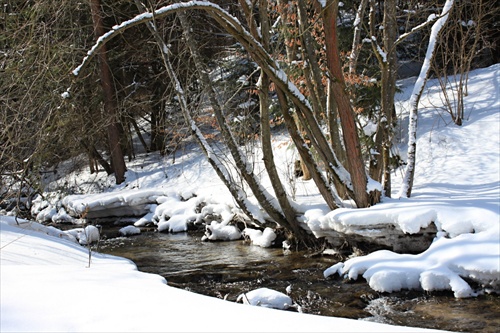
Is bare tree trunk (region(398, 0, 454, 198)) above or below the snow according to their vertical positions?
above

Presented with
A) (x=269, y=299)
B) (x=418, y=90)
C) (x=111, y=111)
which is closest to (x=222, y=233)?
(x=418, y=90)

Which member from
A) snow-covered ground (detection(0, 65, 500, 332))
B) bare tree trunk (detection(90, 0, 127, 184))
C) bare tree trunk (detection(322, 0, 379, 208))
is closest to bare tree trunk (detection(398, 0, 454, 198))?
snow-covered ground (detection(0, 65, 500, 332))

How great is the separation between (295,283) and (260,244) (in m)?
2.67

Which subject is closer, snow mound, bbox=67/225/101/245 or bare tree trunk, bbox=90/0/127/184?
snow mound, bbox=67/225/101/245

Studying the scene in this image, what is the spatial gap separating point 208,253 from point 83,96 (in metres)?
9.59

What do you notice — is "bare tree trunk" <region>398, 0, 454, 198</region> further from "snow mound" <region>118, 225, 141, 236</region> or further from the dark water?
"snow mound" <region>118, 225, 141, 236</region>

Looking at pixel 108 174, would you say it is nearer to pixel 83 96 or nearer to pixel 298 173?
pixel 83 96

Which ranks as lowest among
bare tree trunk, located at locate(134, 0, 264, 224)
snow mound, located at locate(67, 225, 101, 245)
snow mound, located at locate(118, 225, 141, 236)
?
snow mound, located at locate(118, 225, 141, 236)

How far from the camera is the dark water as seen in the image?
17.1 ft

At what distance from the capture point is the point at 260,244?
950 centimetres

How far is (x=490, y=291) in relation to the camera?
564 cm

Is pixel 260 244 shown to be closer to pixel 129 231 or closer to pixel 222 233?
pixel 222 233

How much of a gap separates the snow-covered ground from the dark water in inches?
10.6

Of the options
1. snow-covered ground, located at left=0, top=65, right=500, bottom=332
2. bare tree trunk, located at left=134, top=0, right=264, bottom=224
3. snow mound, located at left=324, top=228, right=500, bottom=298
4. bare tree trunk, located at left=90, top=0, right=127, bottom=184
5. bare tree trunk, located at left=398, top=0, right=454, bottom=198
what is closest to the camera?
snow-covered ground, located at left=0, top=65, right=500, bottom=332
